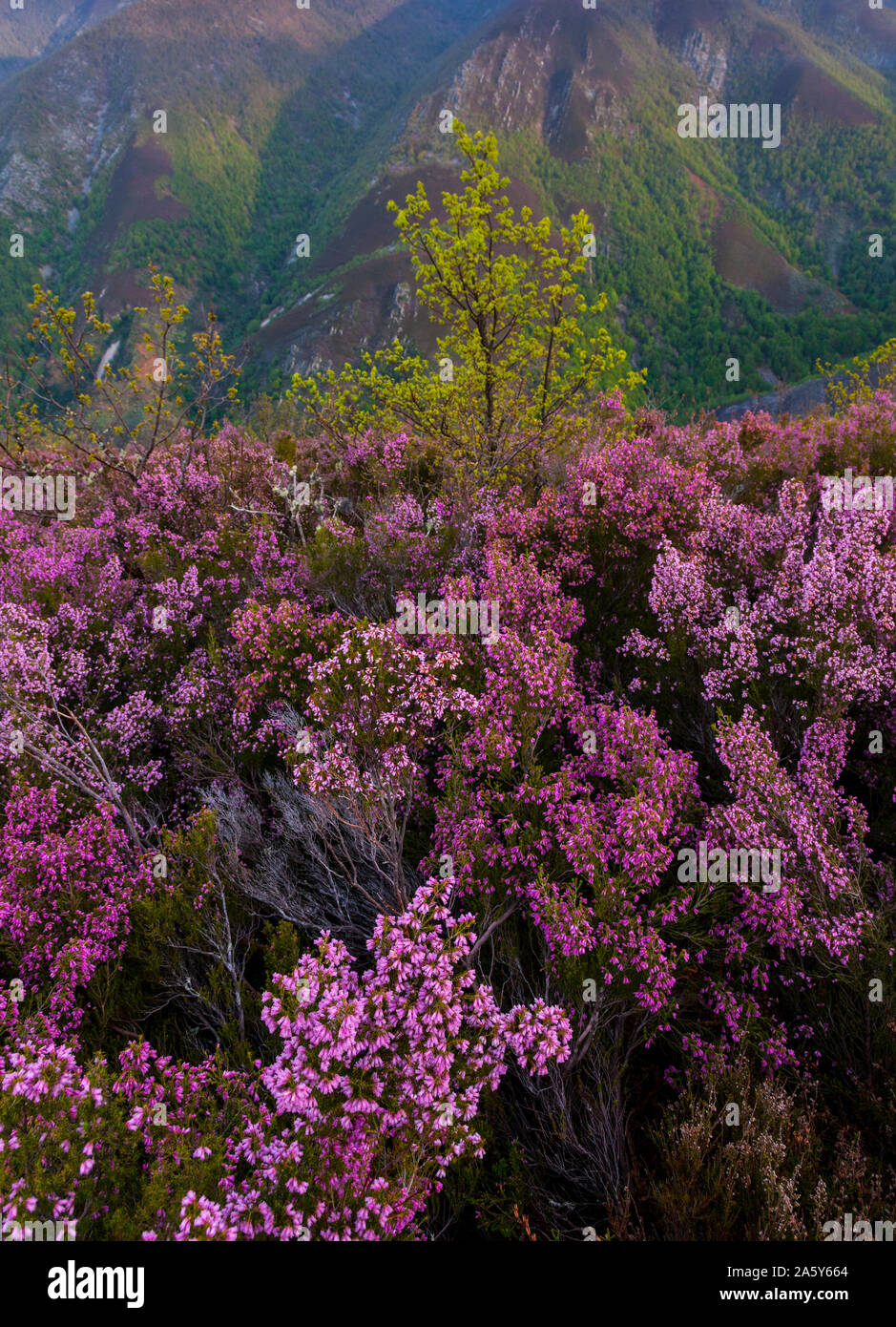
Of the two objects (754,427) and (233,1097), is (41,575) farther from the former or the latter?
(754,427)

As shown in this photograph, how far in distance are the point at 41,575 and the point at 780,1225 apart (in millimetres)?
10982

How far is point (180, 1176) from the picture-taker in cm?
285

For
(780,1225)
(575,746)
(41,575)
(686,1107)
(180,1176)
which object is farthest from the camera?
(41,575)

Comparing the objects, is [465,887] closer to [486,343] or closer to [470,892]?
[470,892]

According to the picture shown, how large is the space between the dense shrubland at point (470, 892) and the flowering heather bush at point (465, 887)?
3 centimetres

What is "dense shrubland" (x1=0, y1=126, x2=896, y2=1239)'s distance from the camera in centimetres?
315

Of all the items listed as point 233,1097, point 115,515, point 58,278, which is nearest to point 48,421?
point 115,515

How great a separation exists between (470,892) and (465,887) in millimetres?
72

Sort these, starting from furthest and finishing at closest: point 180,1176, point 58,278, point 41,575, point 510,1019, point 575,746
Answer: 1. point 58,278
2. point 41,575
3. point 575,746
4. point 510,1019
5. point 180,1176

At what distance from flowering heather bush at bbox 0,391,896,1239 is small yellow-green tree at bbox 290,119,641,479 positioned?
13.8ft

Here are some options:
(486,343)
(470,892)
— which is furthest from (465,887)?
(486,343)

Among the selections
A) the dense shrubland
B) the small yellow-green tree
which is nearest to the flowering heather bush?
the dense shrubland

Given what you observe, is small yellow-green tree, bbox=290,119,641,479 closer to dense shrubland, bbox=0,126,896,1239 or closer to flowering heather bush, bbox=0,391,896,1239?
dense shrubland, bbox=0,126,896,1239

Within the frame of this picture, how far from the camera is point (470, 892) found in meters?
4.57
